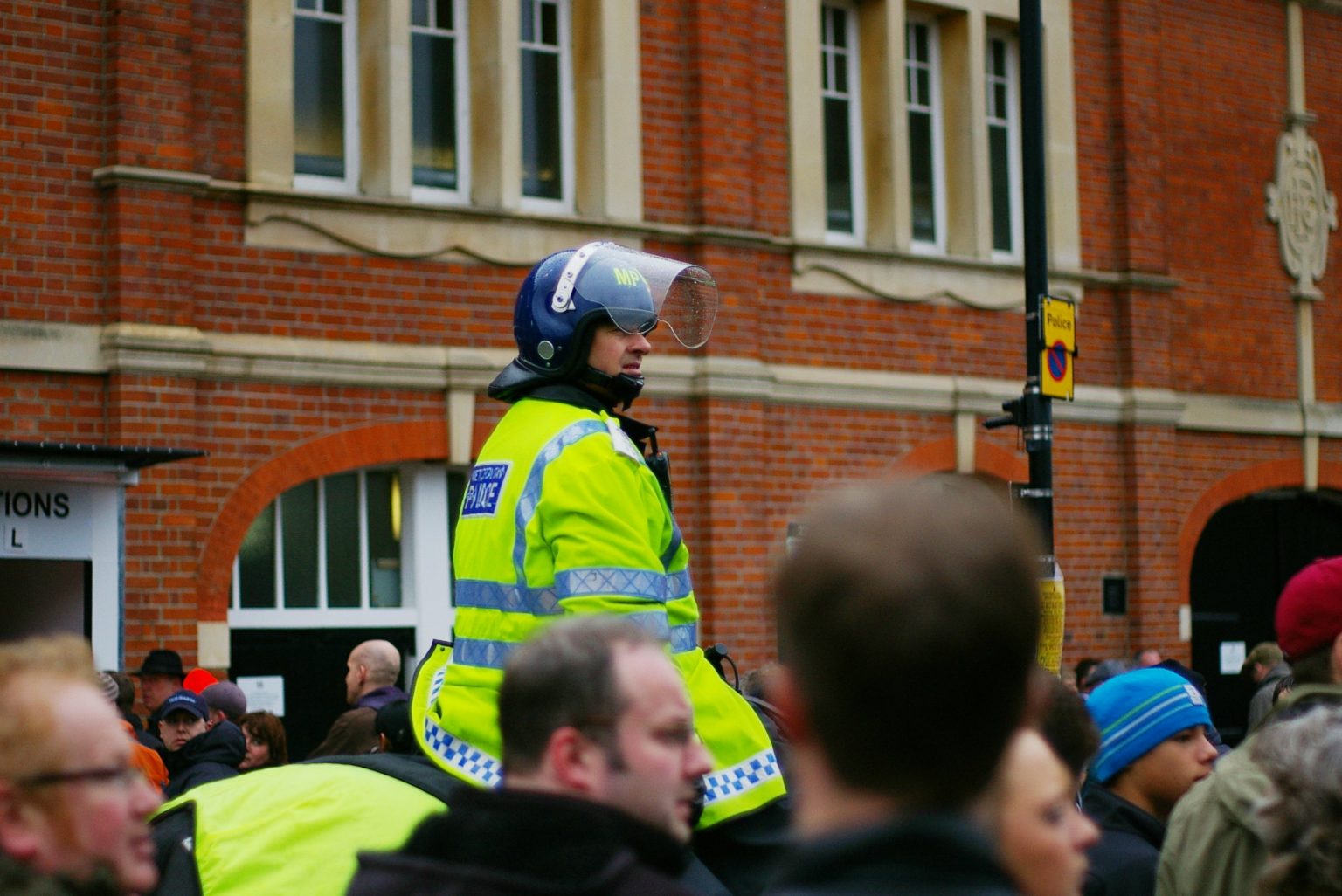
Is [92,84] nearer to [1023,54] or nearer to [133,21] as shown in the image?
[133,21]

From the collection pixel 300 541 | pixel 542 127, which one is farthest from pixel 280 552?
pixel 542 127

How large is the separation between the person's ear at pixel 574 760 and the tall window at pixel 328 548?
1032cm

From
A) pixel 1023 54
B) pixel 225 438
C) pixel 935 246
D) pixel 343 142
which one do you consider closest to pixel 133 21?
pixel 343 142

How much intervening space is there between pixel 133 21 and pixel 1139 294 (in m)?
9.19

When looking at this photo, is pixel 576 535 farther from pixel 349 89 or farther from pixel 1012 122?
pixel 1012 122

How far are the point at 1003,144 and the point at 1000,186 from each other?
370 millimetres

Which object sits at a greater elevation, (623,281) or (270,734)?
(623,281)

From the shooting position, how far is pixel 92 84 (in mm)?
12180

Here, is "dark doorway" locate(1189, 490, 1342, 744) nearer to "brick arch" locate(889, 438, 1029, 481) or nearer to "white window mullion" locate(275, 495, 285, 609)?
"brick arch" locate(889, 438, 1029, 481)

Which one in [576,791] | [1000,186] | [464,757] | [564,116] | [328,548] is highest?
[564,116]

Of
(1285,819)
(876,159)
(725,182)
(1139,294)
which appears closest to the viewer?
(1285,819)

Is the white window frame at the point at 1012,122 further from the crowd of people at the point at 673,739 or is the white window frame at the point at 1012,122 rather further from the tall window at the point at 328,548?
the crowd of people at the point at 673,739

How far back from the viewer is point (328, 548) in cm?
1343

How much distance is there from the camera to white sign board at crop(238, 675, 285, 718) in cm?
1298
